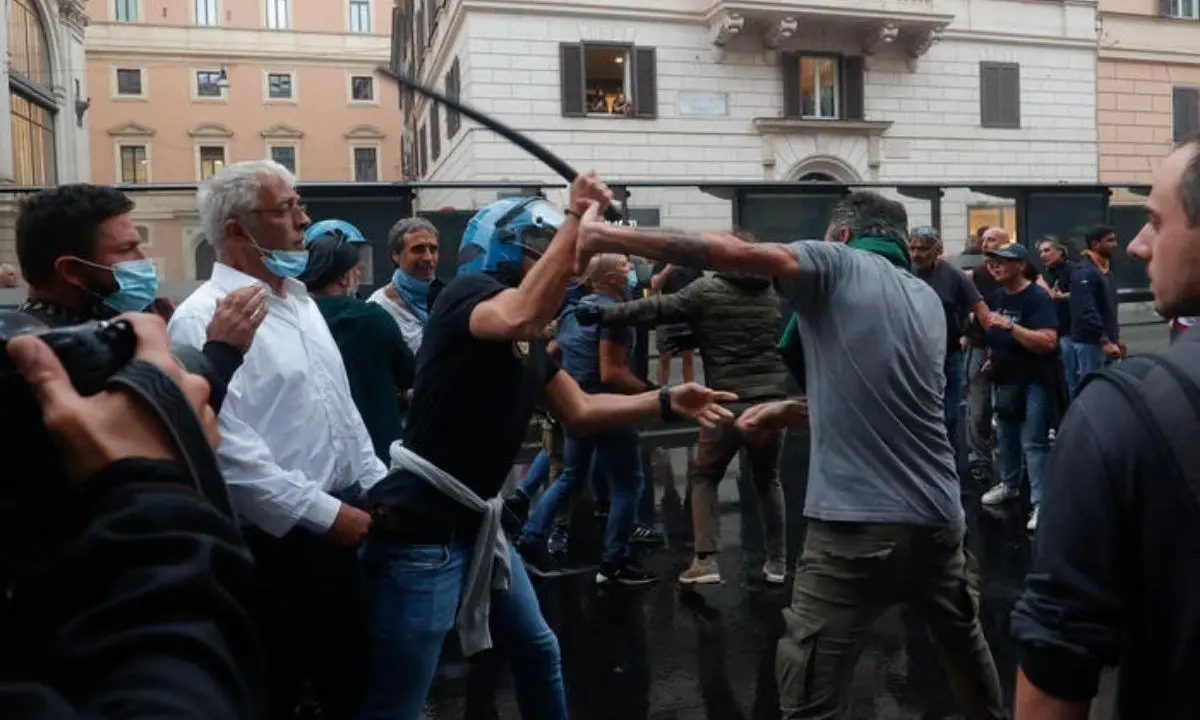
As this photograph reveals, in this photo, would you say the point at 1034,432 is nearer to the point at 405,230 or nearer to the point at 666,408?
the point at 405,230

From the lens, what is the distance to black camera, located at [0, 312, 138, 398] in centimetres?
101

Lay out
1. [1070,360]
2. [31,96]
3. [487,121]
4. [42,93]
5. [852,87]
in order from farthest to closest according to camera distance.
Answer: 1. [42,93]
2. [31,96]
3. [852,87]
4. [1070,360]
5. [487,121]

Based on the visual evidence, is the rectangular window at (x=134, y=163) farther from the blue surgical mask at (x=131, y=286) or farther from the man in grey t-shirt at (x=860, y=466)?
the man in grey t-shirt at (x=860, y=466)

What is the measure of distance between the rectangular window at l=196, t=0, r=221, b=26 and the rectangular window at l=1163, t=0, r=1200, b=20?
1768 inches

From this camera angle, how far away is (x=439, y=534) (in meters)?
2.77

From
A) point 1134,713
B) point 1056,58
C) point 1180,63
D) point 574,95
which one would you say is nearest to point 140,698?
point 1134,713

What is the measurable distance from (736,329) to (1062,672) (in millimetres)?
3750

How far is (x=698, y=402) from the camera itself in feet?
10.3

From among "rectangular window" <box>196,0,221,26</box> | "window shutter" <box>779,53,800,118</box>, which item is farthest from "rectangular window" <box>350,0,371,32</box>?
"window shutter" <box>779,53,800,118</box>

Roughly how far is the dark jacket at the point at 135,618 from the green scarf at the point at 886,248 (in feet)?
8.30

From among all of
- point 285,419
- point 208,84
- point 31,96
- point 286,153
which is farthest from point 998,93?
point 208,84

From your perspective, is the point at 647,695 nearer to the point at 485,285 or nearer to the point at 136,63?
the point at 485,285

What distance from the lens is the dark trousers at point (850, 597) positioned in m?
2.88

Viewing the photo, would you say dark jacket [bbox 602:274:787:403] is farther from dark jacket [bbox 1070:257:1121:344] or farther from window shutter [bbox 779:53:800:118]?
window shutter [bbox 779:53:800:118]
